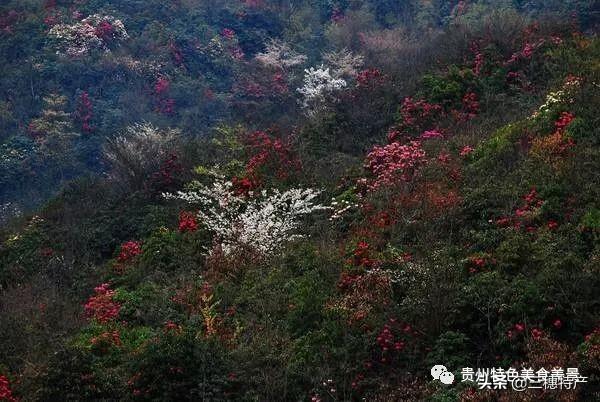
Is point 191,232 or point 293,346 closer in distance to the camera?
point 293,346

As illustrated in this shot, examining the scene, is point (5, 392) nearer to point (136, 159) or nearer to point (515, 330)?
point (515, 330)

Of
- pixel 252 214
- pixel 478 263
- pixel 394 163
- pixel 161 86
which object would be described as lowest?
pixel 161 86

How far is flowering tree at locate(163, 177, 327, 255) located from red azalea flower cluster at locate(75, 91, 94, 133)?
Answer: 1537 centimetres

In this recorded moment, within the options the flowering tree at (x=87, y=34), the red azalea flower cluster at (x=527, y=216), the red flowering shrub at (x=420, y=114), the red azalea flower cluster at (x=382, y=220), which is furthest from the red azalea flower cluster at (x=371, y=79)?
the flowering tree at (x=87, y=34)

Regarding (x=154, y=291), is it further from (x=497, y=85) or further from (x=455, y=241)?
(x=497, y=85)

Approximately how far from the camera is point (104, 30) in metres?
36.1

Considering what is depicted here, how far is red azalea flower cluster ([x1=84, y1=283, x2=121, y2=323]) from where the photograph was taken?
1309cm

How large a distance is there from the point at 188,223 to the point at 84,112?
1811 cm

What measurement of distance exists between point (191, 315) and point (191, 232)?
4.55 m

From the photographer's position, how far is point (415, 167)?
649 inches

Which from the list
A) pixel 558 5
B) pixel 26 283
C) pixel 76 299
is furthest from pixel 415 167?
pixel 558 5

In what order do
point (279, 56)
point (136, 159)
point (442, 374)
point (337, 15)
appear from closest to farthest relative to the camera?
1. point (442, 374)
2. point (136, 159)
3. point (279, 56)
4. point (337, 15)

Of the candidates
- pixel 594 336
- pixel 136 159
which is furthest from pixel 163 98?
pixel 594 336

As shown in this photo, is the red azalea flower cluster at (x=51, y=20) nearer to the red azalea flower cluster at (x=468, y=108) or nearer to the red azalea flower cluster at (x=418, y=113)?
the red azalea flower cluster at (x=418, y=113)
